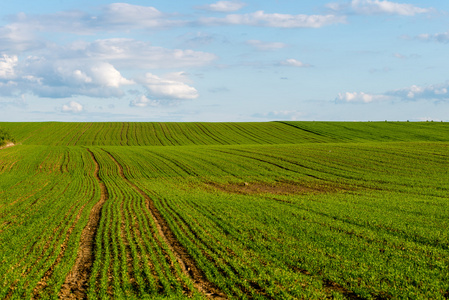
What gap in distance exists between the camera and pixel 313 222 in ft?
78.2

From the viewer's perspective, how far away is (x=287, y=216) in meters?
25.5

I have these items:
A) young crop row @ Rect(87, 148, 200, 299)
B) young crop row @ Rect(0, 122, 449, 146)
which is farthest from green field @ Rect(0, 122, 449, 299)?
young crop row @ Rect(0, 122, 449, 146)

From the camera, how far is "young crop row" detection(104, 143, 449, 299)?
14.2 metres

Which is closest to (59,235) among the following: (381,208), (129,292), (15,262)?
(15,262)

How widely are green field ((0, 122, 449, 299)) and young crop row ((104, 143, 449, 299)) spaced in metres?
0.09

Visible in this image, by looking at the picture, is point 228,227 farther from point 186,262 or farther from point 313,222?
point 186,262

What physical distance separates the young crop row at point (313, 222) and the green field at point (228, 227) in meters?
0.09

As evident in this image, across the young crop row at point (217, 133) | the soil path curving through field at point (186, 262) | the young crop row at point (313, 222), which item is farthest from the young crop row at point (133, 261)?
the young crop row at point (217, 133)

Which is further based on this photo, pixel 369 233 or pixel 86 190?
pixel 86 190

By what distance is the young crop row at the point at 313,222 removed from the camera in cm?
1420

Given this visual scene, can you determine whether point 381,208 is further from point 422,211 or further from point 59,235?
point 59,235

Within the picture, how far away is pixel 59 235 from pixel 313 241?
1242cm

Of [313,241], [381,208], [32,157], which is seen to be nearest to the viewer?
[313,241]

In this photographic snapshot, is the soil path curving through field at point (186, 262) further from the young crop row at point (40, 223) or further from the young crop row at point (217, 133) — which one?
the young crop row at point (217, 133)
